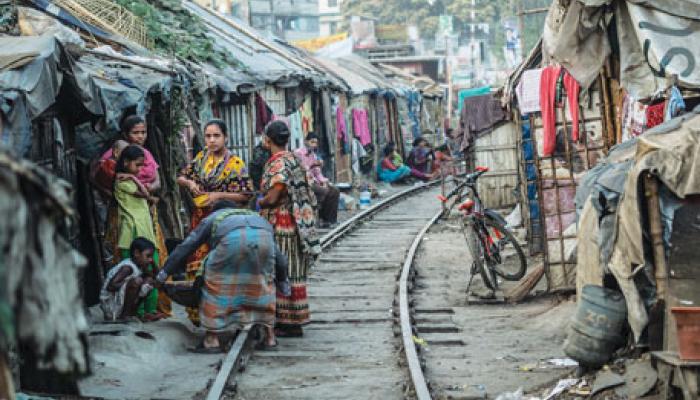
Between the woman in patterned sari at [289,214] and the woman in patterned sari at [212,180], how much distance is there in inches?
9.6

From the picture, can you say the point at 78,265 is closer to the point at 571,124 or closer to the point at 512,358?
the point at 512,358

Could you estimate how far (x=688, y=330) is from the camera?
657 centimetres

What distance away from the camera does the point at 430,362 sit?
9516 mm

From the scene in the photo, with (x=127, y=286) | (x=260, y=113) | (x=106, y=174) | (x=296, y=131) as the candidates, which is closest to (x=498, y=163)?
(x=260, y=113)

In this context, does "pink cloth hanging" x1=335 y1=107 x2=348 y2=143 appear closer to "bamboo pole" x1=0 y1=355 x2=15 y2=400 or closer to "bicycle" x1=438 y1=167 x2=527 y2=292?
"bicycle" x1=438 y1=167 x2=527 y2=292

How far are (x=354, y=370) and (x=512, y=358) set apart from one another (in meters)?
1.44

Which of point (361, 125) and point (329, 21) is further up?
point (329, 21)

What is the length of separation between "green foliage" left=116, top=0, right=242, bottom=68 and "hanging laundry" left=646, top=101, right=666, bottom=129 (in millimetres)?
8852

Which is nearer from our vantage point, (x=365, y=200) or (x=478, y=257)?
(x=478, y=257)

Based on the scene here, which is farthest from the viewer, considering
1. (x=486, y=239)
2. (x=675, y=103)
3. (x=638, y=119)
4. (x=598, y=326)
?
(x=486, y=239)

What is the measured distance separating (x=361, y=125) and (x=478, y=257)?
62.9ft

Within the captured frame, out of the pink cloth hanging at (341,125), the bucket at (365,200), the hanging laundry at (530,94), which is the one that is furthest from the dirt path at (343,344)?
the pink cloth hanging at (341,125)

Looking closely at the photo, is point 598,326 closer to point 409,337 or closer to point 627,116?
point 409,337

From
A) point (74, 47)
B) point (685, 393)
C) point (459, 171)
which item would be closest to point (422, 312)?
point (74, 47)
